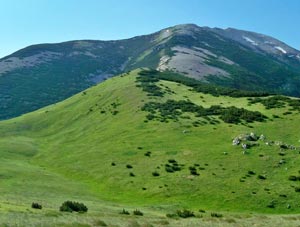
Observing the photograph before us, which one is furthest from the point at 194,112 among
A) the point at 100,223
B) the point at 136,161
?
the point at 100,223

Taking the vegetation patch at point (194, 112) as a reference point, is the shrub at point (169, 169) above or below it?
below

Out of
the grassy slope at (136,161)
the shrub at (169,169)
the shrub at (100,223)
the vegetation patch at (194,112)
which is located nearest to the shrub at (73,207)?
the grassy slope at (136,161)

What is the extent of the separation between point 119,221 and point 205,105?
8579 cm

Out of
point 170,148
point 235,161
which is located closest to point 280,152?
point 235,161

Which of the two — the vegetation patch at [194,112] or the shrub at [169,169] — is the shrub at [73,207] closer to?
the shrub at [169,169]

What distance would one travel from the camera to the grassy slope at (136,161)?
60656 millimetres

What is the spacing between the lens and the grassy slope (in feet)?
Result: 199

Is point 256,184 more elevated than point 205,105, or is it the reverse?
point 205,105

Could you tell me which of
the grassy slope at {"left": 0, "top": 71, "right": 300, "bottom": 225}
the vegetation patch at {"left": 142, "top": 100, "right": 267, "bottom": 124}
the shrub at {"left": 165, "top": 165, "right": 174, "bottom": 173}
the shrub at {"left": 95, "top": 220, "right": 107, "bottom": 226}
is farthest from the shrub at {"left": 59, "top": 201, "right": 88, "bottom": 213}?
the vegetation patch at {"left": 142, "top": 100, "right": 267, "bottom": 124}

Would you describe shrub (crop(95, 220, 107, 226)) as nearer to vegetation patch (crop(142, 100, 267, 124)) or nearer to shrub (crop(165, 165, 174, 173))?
shrub (crop(165, 165, 174, 173))

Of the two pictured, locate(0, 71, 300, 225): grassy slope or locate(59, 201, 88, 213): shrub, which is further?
locate(0, 71, 300, 225): grassy slope

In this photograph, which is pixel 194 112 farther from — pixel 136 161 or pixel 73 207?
pixel 73 207

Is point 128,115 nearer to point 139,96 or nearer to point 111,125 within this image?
point 111,125

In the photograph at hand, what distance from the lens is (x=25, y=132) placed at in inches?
4818
